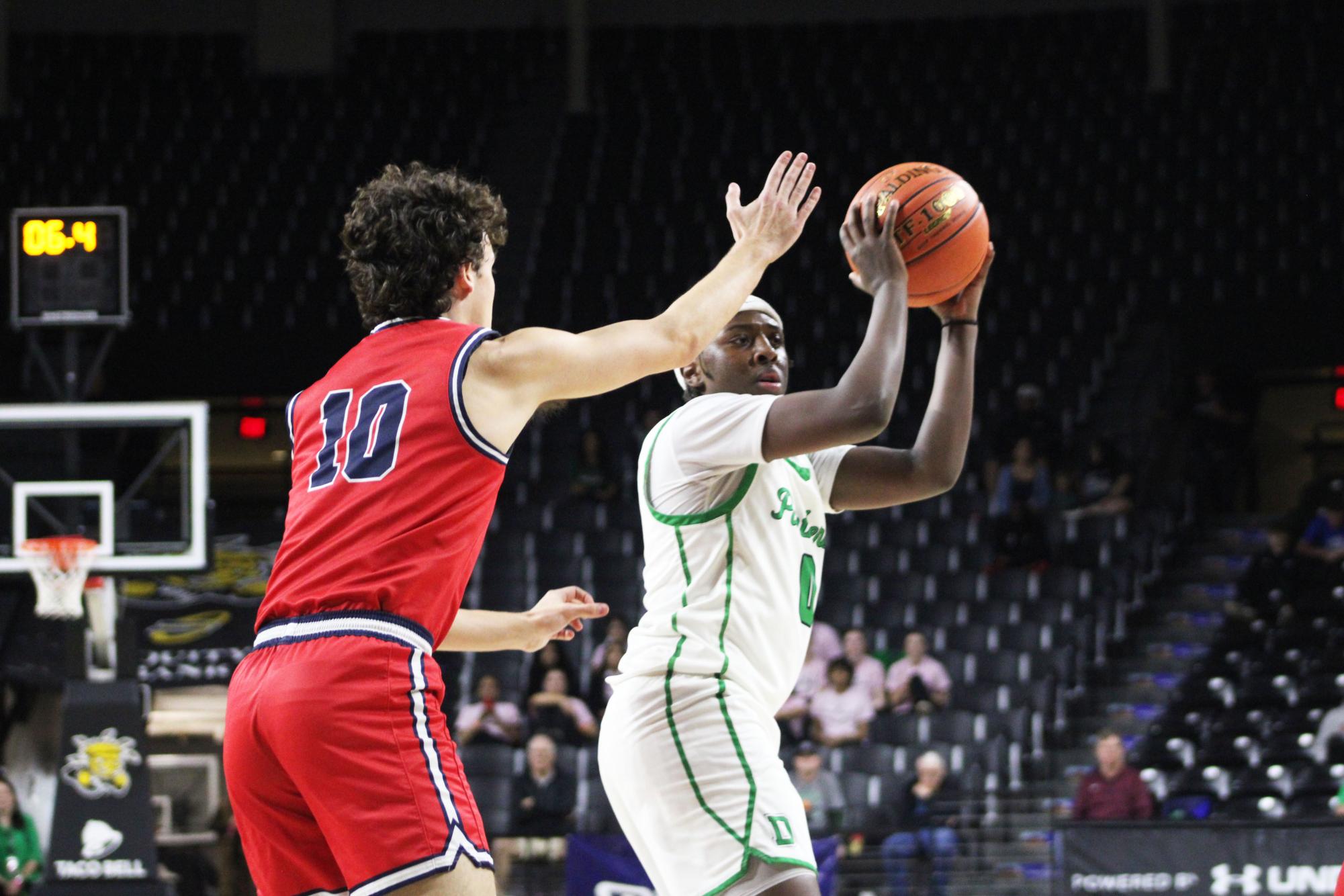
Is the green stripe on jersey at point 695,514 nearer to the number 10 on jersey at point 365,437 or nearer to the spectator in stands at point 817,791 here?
the number 10 on jersey at point 365,437

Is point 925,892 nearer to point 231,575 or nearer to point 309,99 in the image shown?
point 231,575

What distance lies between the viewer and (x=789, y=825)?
11.9ft

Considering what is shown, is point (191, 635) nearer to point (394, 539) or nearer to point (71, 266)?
point (71, 266)

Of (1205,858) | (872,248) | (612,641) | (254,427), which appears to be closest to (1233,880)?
(1205,858)

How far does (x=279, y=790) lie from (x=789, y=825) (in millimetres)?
1222

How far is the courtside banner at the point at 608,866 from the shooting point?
8.60 m

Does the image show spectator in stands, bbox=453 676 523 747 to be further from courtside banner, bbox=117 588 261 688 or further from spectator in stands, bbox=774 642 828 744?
courtside banner, bbox=117 588 261 688

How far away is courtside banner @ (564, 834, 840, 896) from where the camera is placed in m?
8.60

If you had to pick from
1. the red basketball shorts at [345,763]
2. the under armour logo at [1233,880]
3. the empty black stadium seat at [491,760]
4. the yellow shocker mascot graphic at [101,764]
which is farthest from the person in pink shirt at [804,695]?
the red basketball shorts at [345,763]

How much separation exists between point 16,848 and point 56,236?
3.57 m

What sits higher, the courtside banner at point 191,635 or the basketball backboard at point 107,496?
the basketball backboard at point 107,496

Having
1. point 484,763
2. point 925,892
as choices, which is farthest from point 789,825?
point 484,763

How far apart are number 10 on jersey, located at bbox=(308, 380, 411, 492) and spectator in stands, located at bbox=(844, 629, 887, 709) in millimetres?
8734

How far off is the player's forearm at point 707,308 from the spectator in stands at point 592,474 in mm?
10672
